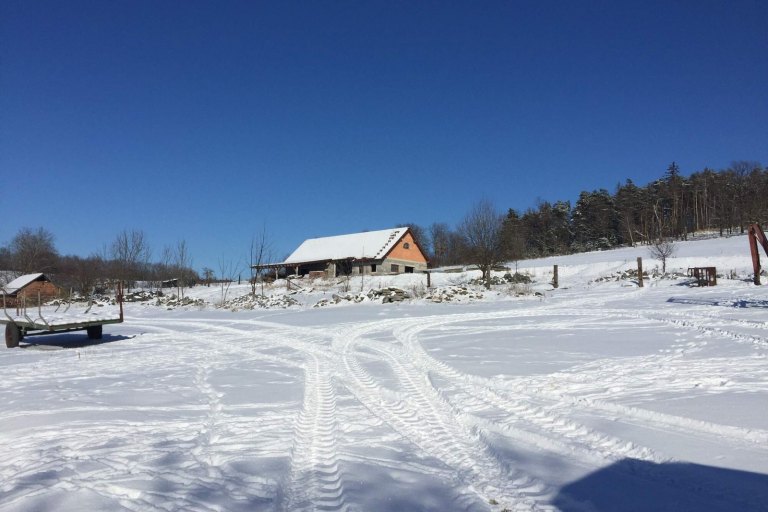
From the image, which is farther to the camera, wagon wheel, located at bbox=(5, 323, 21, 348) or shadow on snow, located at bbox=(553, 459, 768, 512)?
wagon wheel, located at bbox=(5, 323, 21, 348)

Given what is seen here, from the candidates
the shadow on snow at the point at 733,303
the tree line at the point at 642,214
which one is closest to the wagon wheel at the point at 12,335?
the shadow on snow at the point at 733,303

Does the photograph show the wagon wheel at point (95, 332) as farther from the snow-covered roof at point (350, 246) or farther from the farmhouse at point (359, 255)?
the snow-covered roof at point (350, 246)

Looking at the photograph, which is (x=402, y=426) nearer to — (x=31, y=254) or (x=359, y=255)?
(x=359, y=255)

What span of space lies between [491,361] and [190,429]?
5.15 metres

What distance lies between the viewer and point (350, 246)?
152 ft

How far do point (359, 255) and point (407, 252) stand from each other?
5578mm

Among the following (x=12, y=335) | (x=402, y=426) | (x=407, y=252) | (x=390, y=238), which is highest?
(x=390, y=238)

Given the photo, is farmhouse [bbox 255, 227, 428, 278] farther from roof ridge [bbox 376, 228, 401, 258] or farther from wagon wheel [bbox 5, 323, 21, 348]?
wagon wheel [bbox 5, 323, 21, 348]

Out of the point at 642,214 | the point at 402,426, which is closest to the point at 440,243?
the point at 642,214

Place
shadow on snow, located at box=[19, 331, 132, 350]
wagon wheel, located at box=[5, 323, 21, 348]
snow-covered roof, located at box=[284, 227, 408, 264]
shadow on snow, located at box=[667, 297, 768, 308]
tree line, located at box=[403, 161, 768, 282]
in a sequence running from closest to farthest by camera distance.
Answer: wagon wheel, located at box=[5, 323, 21, 348] < shadow on snow, located at box=[19, 331, 132, 350] < shadow on snow, located at box=[667, 297, 768, 308] < snow-covered roof, located at box=[284, 227, 408, 264] < tree line, located at box=[403, 161, 768, 282]

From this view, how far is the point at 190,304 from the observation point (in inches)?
1176

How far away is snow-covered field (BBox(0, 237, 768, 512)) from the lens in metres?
3.21

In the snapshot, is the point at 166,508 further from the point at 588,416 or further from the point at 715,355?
the point at 715,355

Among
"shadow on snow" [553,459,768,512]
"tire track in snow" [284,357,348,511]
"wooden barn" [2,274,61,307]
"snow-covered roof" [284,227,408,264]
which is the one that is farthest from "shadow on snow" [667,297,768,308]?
"wooden barn" [2,274,61,307]
